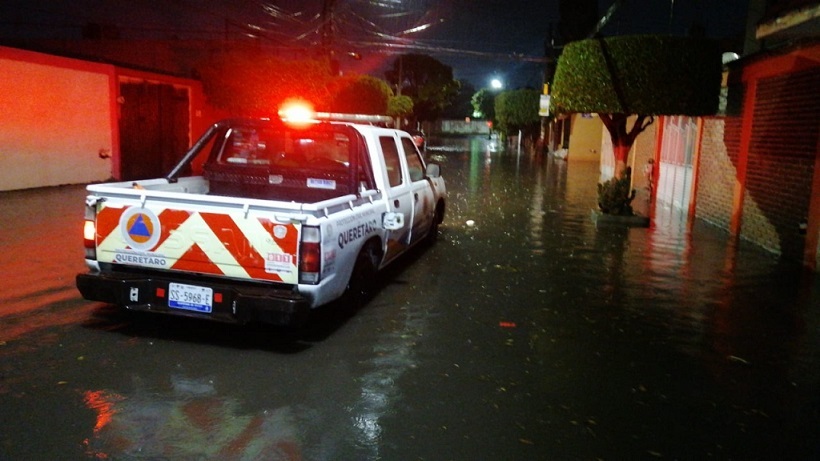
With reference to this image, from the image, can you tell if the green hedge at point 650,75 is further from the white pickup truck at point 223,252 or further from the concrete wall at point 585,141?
the concrete wall at point 585,141

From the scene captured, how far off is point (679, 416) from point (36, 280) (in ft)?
21.5

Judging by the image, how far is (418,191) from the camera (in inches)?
339

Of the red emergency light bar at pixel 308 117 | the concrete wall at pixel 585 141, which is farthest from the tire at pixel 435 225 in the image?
the concrete wall at pixel 585 141

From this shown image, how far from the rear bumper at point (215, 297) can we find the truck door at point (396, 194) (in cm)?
206

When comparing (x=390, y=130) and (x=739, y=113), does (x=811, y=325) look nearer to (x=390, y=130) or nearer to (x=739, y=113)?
(x=390, y=130)

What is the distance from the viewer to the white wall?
1502cm

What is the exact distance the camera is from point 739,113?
1238 cm

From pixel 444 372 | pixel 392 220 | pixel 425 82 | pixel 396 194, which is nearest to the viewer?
pixel 444 372

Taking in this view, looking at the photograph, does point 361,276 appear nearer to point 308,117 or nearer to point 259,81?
point 308,117

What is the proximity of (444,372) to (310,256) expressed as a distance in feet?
4.35

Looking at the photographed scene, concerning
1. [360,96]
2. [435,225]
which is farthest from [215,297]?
[360,96]

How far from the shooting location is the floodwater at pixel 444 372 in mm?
4117

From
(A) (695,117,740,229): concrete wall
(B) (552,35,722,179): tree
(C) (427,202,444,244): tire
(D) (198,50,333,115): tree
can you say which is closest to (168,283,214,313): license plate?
(C) (427,202,444,244): tire

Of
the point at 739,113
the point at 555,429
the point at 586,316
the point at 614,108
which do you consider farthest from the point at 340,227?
the point at 739,113
